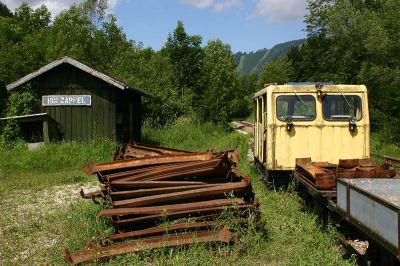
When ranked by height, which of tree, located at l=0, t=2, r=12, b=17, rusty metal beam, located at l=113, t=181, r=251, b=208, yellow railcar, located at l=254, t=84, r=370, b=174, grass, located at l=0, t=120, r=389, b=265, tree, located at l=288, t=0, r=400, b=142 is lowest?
grass, located at l=0, t=120, r=389, b=265

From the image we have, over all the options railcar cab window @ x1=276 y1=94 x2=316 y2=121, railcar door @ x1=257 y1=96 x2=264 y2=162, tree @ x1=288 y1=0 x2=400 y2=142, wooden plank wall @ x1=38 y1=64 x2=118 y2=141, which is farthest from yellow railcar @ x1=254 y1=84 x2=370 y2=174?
tree @ x1=288 y1=0 x2=400 y2=142

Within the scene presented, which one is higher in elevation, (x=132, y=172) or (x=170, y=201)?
(x=132, y=172)

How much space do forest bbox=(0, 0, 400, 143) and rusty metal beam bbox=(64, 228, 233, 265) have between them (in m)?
15.8

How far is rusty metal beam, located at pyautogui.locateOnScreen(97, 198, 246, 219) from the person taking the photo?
260 inches

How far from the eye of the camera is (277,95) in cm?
1079

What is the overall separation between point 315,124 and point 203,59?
50.8m

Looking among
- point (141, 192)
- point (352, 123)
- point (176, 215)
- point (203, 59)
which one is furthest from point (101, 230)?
point (203, 59)

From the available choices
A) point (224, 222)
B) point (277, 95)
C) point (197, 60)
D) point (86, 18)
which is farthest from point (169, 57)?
point (224, 222)

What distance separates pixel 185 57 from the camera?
60.7 metres

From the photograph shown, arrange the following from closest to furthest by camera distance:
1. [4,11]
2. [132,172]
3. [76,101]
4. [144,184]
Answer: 1. [144,184]
2. [132,172]
3. [76,101]
4. [4,11]

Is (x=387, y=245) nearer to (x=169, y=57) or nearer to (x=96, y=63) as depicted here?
(x=96, y=63)

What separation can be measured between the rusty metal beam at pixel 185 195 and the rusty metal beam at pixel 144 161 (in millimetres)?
827

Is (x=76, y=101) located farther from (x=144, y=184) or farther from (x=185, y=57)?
(x=185, y=57)

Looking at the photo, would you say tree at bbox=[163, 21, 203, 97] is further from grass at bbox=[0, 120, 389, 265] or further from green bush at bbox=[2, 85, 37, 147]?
grass at bbox=[0, 120, 389, 265]
